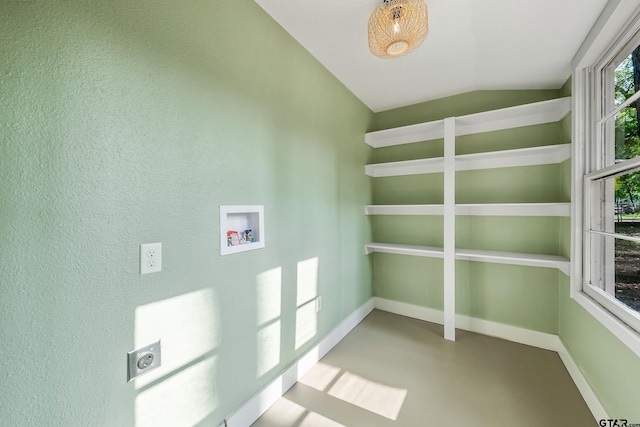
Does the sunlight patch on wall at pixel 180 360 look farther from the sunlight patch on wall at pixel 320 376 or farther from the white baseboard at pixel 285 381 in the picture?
the sunlight patch on wall at pixel 320 376

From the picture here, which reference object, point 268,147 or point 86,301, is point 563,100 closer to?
point 268,147

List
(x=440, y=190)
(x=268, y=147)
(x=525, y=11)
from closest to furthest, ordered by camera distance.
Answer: (x=525, y=11) → (x=268, y=147) → (x=440, y=190)

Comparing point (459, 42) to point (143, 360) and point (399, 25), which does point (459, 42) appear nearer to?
point (399, 25)

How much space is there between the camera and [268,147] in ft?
5.13

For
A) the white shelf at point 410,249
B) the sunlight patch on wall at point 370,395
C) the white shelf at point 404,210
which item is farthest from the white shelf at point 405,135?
the sunlight patch on wall at point 370,395

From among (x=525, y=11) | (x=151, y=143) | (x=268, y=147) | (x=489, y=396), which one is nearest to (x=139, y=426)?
(x=151, y=143)

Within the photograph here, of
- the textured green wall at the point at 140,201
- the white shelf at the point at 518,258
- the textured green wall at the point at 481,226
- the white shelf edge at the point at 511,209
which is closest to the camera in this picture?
the textured green wall at the point at 140,201

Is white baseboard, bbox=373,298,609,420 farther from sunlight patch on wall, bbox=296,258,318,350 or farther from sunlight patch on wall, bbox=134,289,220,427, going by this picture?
sunlight patch on wall, bbox=134,289,220,427

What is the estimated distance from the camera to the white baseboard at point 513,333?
5.07ft

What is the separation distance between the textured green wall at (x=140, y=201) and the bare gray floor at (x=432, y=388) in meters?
0.34

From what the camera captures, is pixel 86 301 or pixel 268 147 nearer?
pixel 86 301

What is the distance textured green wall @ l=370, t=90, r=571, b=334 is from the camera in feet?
7.19

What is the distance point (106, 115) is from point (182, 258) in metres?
0.63

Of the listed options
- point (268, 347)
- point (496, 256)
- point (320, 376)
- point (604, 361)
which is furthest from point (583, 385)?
point (268, 347)
